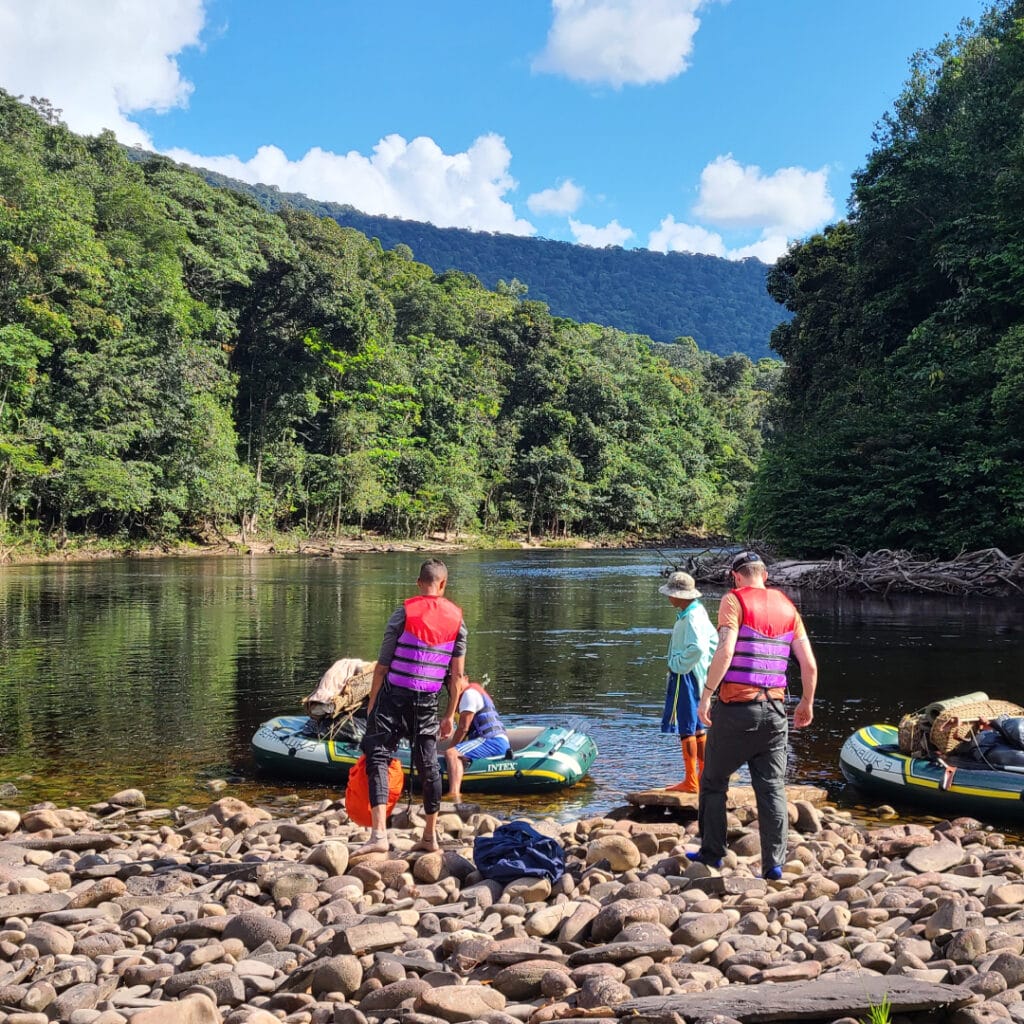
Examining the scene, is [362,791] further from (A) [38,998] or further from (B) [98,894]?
(A) [38,998]

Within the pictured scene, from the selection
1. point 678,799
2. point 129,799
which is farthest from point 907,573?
point 129,799

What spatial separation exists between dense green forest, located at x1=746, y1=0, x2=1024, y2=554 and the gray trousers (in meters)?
23.6

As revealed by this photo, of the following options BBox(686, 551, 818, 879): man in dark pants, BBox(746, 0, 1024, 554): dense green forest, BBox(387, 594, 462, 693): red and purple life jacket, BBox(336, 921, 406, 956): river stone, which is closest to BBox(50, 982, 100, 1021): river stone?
BBox(336, 921, 406, 956): river stone

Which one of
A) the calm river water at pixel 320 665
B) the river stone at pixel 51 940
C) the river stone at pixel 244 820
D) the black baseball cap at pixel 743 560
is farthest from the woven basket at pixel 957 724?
the river stone at pixel 51 940

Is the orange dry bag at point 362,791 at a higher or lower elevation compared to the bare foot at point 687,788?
higher

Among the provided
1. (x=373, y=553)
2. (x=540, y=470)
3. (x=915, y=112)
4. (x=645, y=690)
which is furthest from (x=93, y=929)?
(x=540, y=470)

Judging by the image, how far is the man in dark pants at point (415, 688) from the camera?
6.86 metres

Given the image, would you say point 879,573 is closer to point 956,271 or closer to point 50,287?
point 956,271

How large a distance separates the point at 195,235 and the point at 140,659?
45501mm

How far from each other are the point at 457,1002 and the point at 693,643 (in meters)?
4.60

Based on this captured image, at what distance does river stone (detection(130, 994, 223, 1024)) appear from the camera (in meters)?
4.05

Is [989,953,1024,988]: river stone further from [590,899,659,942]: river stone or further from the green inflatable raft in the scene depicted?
the green inflatable raft

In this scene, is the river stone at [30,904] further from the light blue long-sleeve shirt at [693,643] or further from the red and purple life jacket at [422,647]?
the light blue long-sleeve shirt at [693,643]

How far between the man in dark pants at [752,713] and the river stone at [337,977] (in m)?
2.66
